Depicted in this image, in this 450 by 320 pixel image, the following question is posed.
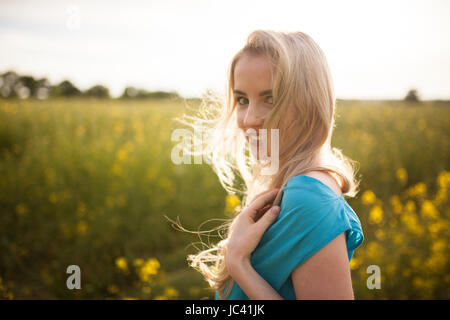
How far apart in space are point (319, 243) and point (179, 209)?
3.71m

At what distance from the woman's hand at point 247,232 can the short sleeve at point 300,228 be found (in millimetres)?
27

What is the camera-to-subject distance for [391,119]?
970cm

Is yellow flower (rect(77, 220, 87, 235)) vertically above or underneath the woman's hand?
underneath

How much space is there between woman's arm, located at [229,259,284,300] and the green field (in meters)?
1.23

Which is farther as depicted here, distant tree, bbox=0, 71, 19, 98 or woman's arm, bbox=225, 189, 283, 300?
distant tree, bbox=0, 71, 19, 98

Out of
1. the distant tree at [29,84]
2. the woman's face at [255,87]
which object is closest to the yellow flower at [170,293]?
the woman's face at [255,87]

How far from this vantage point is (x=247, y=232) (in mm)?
950

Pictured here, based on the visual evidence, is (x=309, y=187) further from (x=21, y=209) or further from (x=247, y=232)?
(x=21, y=209)

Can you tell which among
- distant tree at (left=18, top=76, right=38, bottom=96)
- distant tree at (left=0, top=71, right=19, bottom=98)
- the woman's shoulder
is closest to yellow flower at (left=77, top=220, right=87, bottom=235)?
the woman's shoulder

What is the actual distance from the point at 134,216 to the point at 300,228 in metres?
3.42

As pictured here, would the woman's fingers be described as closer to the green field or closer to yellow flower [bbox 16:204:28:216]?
the green field

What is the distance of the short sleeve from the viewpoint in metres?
0.83

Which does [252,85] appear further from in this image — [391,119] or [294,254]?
[391,119]
